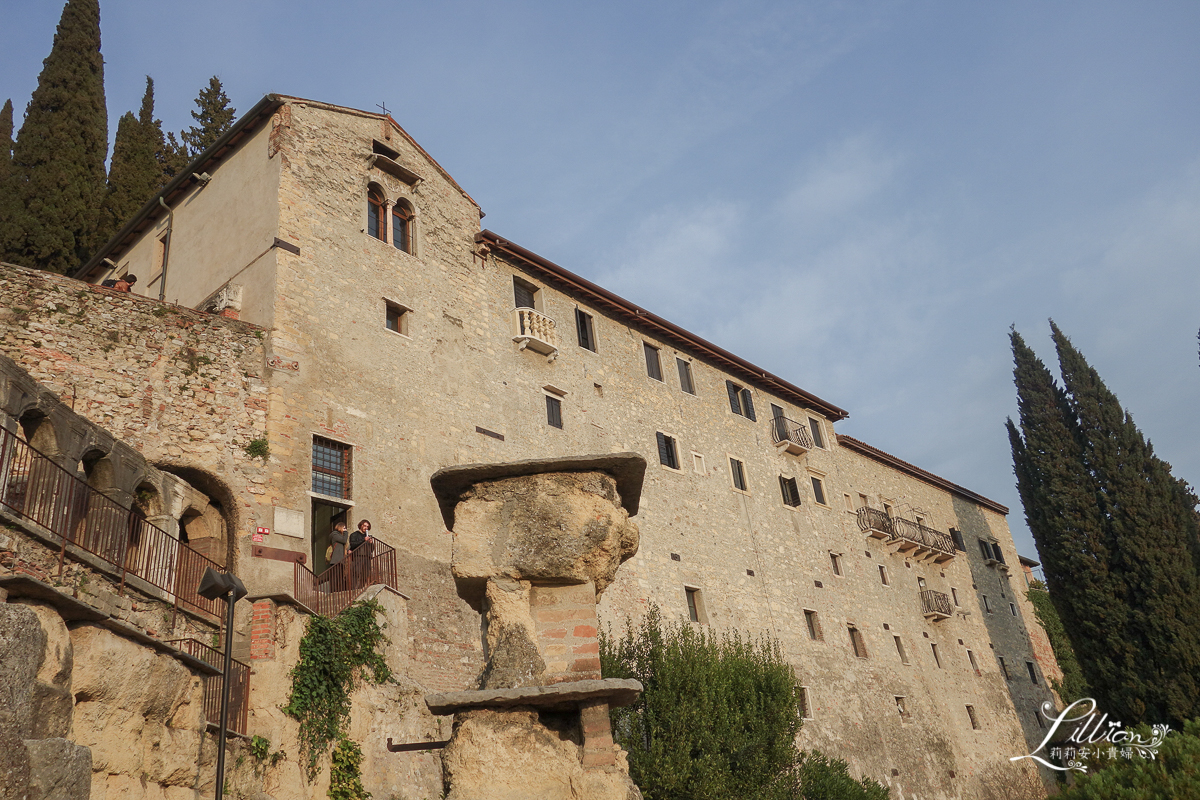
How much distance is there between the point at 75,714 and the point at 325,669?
6391 mm

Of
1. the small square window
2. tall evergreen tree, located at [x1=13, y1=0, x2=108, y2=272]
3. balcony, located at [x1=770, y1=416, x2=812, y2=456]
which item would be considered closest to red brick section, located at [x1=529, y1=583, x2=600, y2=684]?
the small square window

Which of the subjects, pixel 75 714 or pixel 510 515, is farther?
pixel 75 714

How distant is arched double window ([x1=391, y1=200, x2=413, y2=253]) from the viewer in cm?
2134

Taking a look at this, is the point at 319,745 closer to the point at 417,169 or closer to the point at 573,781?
the point at 573,781

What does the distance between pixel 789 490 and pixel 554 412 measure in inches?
432

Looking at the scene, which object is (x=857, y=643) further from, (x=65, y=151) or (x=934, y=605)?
(x=65, y=151)

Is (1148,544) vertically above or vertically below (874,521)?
below

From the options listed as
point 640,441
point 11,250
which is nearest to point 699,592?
point 640,441

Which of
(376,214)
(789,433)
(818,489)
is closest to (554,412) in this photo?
(376,214)

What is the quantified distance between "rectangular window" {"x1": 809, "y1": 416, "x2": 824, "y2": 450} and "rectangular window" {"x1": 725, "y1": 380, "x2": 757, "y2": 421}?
3749 mm

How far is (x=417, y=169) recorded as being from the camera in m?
22.5

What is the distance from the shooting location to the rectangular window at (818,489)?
31.9 m

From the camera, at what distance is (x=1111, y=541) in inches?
1079

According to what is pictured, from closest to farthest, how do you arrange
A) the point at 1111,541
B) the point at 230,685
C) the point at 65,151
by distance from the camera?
1. the point at 230,685
2. the point at 65,151
3. the point at 1111,541
